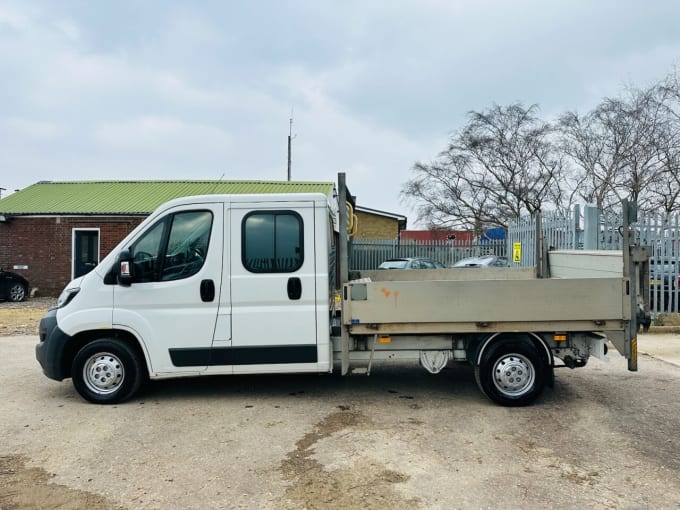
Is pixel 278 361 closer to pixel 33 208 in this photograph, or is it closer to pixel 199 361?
pixel 199 361

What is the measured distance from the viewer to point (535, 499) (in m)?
3.51

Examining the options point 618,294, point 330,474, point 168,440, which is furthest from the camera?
point 618,294

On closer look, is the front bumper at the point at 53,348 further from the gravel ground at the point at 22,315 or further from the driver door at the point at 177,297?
the gravel ground at the point at 22,315

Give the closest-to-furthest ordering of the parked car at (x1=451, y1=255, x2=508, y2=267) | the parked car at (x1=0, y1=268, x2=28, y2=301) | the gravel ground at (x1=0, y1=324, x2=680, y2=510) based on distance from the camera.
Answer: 1. the gravel ground at (x1=0, y1=324, x2=680, y2=510)
2. the parked car at (x1=0, y1=268, x2=28, y2=301)
3. the parked car at (x1=451, y1=255, x2=508, y2=267)

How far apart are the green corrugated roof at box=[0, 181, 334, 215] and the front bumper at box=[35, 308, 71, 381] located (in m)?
13.2

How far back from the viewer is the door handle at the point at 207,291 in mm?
5348

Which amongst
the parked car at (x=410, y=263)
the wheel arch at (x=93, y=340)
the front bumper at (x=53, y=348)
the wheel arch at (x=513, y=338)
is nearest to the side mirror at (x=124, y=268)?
the wheel arch at (x=93, y=340)

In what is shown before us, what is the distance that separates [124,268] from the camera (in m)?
5.31

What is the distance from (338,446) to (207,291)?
2.10 meters

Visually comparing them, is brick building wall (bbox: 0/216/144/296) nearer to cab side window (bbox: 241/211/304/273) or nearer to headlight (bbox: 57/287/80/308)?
headlight (bbox: 57/287/80/308)

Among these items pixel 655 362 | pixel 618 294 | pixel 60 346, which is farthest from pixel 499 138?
pixel 60 346

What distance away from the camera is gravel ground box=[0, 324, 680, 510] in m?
3.58

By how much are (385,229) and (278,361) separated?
2713cm

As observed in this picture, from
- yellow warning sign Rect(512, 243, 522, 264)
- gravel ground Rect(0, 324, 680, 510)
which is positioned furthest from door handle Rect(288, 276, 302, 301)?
yellow warning sign Rect(512, 243, 522, 264)
